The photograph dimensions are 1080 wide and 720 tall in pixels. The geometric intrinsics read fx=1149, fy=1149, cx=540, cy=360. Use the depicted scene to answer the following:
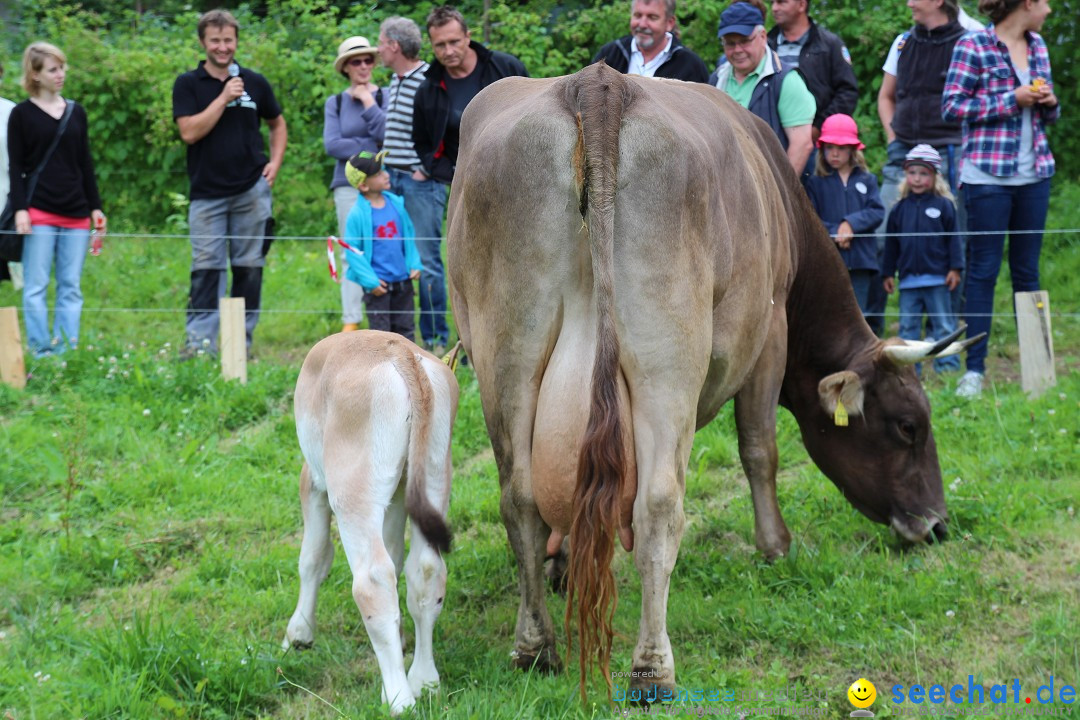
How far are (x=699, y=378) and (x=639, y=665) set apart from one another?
990mm

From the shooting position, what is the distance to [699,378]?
3.94 metres

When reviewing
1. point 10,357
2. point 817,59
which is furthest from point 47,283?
point 817,59

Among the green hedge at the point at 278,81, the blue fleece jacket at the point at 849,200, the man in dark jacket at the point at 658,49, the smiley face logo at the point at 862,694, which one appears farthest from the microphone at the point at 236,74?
the smiley face logo at the point at 862,694

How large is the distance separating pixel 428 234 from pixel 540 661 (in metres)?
4.88

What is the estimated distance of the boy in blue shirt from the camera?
761 centimetres

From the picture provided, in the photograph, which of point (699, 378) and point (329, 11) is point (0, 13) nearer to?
point (329, 11)

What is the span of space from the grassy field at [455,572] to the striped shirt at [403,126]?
1820 mm

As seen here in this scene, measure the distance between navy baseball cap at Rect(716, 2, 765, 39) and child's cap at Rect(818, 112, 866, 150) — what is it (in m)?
1.02

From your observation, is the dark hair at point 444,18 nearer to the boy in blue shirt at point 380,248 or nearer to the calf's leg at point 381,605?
the boy in blue shirt at point 380,248

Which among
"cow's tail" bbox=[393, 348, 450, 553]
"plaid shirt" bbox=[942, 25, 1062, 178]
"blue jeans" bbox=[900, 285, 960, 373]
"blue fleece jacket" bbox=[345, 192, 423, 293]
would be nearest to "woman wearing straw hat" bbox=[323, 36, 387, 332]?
"blue fleece jacket" bbox=[345, 192, 423, 293]

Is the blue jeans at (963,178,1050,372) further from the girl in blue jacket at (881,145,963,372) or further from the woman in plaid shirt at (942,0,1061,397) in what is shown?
the girl in blue jacket at (881,145,963,372)

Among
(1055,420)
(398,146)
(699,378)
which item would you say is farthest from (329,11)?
(699,378)

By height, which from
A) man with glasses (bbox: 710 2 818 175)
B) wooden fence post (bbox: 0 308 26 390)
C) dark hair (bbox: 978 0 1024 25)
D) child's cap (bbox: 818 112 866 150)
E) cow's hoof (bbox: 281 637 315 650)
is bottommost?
cow's hoof (bbox: 281 637 315 650)

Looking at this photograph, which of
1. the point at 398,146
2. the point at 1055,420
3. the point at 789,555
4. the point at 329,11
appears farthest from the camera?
the point at 329,11
